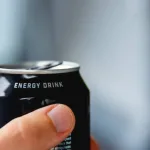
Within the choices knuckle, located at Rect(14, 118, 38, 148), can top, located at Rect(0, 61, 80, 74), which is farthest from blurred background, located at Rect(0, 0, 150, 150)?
knuckle, located at Rect(14, 118, 38, 148)

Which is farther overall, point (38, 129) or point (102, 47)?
point (102, 47)

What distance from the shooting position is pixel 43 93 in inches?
16.7

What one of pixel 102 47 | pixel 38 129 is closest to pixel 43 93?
pixel 38 129

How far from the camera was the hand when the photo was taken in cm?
40

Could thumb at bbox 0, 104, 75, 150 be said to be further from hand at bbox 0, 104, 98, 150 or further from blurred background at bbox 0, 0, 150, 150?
blurred background at bbox 0, 0, 150, 150

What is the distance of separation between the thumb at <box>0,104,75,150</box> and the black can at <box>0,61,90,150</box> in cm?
1

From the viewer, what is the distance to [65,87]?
0.44 meters

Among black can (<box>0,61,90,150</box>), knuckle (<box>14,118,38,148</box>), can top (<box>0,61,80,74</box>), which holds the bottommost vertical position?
knuckle (<box>14,118,38,148</box>)

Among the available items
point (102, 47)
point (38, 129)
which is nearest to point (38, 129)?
point (38, 129)

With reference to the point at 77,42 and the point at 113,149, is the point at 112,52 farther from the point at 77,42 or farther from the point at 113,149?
the point at 113,149

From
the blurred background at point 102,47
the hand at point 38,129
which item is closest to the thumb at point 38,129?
the hand at point 38,129

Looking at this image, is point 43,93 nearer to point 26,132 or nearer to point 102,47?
point 26,132

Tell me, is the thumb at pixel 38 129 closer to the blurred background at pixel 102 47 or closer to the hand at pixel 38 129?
the hand at pixel 38 129

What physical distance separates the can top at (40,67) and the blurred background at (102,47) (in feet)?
1.02
